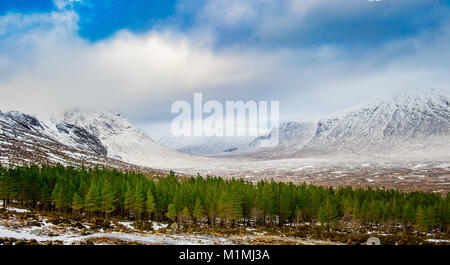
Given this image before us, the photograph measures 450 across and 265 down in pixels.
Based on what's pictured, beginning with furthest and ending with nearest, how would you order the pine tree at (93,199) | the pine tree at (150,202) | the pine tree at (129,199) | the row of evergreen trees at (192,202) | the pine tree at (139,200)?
1. the pine tree at (150,202)
2. the pine tree at (129,199)
3. the pine tree at (139,200)
4. the row of evergreen trees at (192,202)
5. the pine tree at (93,199)

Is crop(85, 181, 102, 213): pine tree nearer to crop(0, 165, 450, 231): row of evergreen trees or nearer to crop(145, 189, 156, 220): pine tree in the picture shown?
crop(0, 165, 450, 231): row of evergreen trees

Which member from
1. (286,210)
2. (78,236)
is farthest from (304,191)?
(78,236)

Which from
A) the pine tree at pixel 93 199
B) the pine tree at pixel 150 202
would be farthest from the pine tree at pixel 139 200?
the pine tree at pixel 93 199

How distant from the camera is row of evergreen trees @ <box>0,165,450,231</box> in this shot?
67.9 metres

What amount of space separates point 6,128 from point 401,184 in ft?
784

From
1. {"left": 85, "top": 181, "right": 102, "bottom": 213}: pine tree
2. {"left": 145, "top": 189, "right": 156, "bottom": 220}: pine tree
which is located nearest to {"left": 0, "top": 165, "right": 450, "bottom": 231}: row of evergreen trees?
{"left": 85, "top": 181, "right": 102, "bottom": 213}: pine tree

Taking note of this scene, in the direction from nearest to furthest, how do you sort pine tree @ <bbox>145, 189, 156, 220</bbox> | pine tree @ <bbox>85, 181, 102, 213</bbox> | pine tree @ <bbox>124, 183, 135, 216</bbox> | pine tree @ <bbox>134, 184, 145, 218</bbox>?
pine tree @ <bbox>85, 181, 102, 213</bbox>
pine tree @ <bbox>134, 184, 145, 218</bbox>
pine tree @ <bbox>124, 183, 135, 216</bbox>
pine tree @ <bbox>145, 189, 156, 220</bbox>

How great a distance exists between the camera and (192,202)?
7606 centimetres

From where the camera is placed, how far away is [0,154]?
12862 cm

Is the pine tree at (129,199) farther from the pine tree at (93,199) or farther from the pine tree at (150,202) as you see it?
the pine tree at (93,199)

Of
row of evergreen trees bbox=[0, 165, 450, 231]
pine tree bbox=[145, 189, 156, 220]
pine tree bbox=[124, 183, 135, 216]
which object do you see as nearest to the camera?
row of evergreen trees bbox=[0, 165, 450, 231]

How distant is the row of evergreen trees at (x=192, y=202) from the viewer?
6794 centimetres

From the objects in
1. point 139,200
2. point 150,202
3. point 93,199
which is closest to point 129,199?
point 139,200
